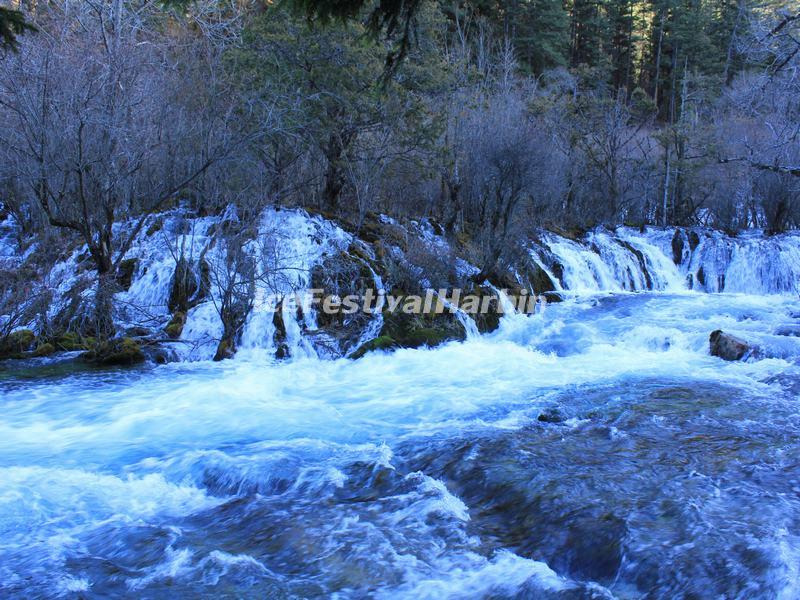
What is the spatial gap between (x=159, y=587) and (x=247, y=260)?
676 centimetres

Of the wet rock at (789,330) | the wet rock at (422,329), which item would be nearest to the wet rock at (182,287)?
the wet rock at (422,329)

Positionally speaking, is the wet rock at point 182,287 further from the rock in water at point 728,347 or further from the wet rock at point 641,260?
the wet rock at point 641,260

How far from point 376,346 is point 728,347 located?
236 inches

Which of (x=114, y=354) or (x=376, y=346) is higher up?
(x=376, y=346)

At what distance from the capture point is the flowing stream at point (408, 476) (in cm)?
426

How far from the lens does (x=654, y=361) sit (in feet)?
33.5

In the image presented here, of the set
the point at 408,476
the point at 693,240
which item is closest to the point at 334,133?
the point at 408,476

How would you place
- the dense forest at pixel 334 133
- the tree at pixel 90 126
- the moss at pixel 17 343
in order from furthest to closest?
the dense forest at pixel 334 133
the tree at pixel 90 126
the moss at pixel 17 343

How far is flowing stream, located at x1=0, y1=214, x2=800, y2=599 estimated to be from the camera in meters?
4.26

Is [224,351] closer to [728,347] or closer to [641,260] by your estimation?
[728,347]

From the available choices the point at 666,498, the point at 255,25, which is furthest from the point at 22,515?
the point at 255,25

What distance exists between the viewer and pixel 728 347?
1010 cm

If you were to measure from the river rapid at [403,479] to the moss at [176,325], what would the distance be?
2.83 ft

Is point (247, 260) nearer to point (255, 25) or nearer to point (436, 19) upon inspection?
point (255, 25)
